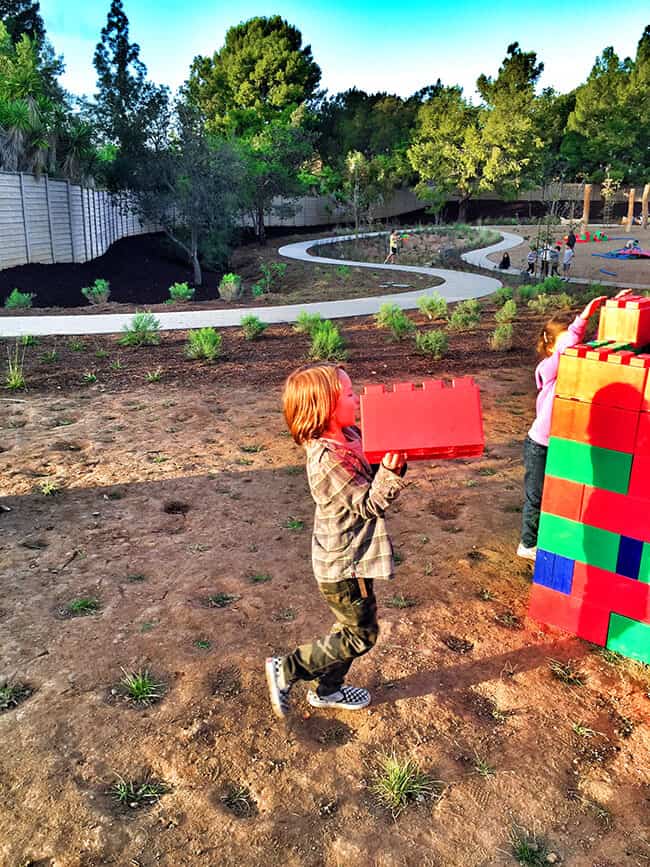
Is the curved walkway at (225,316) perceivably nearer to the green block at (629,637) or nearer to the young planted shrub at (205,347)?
the young planted shrub at (205,347)

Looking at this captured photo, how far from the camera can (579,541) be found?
10.3 feet

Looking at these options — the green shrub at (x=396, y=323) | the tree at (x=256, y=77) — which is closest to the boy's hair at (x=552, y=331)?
the green shrub at (x=396, y=323)

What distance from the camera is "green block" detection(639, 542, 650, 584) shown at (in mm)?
2945

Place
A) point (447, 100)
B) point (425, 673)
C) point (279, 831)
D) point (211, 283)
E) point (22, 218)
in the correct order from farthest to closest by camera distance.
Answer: point (447, 100) < point (211, 283) < point (22, 218) < point (425, 673) < point (279, 831)

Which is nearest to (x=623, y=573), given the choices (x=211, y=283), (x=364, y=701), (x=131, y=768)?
(x=364, y=701)

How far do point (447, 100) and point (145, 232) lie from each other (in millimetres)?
27310

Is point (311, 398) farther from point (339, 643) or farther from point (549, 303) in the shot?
point (549, 303)

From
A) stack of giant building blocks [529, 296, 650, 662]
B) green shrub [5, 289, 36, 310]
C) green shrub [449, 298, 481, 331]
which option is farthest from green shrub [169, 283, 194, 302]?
stack of giant building blocks [529, 296, 650, 662]

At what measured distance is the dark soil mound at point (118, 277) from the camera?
1731cm

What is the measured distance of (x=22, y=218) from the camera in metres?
19.0

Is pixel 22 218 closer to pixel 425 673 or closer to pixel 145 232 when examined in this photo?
pixel 145 232

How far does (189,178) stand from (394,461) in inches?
873

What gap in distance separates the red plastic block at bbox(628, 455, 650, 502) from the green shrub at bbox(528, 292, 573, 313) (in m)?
10.9

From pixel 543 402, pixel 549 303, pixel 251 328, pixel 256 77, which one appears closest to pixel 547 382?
pixel 543 402
